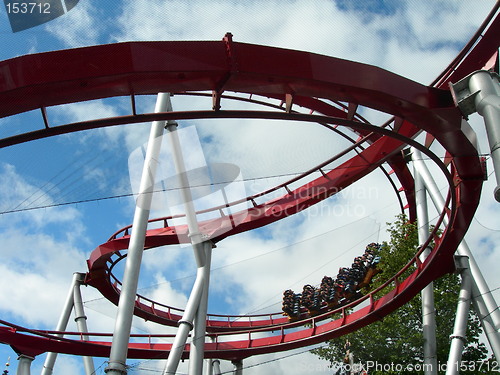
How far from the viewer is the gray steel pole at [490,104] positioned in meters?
5.65

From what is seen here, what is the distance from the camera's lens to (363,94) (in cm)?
723

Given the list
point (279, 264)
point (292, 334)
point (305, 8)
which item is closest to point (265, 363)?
point (292, 334)

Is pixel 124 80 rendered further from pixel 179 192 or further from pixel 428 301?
pixel 428 301

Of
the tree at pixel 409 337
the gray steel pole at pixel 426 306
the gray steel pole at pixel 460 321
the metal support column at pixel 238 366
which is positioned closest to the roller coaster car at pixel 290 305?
the tree at pixel 409 337

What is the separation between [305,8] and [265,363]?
9190 millimetres

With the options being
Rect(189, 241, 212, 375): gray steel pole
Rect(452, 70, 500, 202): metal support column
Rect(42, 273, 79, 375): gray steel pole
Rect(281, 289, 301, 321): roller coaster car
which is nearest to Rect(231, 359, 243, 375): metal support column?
Rect(189, 241, 212, 375): gray steel pole

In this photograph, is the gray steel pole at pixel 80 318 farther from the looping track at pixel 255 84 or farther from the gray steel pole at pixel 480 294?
the gray steel pole at pixel 480 294

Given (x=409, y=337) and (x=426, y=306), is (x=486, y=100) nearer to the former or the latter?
(x=426, y=306)

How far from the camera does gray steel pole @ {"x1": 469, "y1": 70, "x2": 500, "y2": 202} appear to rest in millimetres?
5652

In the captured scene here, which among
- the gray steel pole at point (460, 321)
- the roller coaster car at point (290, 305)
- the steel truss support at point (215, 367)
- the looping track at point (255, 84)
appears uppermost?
the roller coaster car at point (290, 305)

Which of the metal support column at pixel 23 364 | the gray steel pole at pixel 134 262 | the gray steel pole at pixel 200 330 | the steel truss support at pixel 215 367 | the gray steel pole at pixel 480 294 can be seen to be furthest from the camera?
the steel truss support at pixel 215 367

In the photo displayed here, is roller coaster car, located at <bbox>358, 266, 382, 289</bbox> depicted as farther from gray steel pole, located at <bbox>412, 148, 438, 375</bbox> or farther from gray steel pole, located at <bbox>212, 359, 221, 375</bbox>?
gray steel pole, located at <bbox>212, 359, 221, 375</bbox>

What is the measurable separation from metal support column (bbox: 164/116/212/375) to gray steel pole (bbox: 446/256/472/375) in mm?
4862

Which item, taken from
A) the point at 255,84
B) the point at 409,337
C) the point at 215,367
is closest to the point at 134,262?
the point at 255,84
